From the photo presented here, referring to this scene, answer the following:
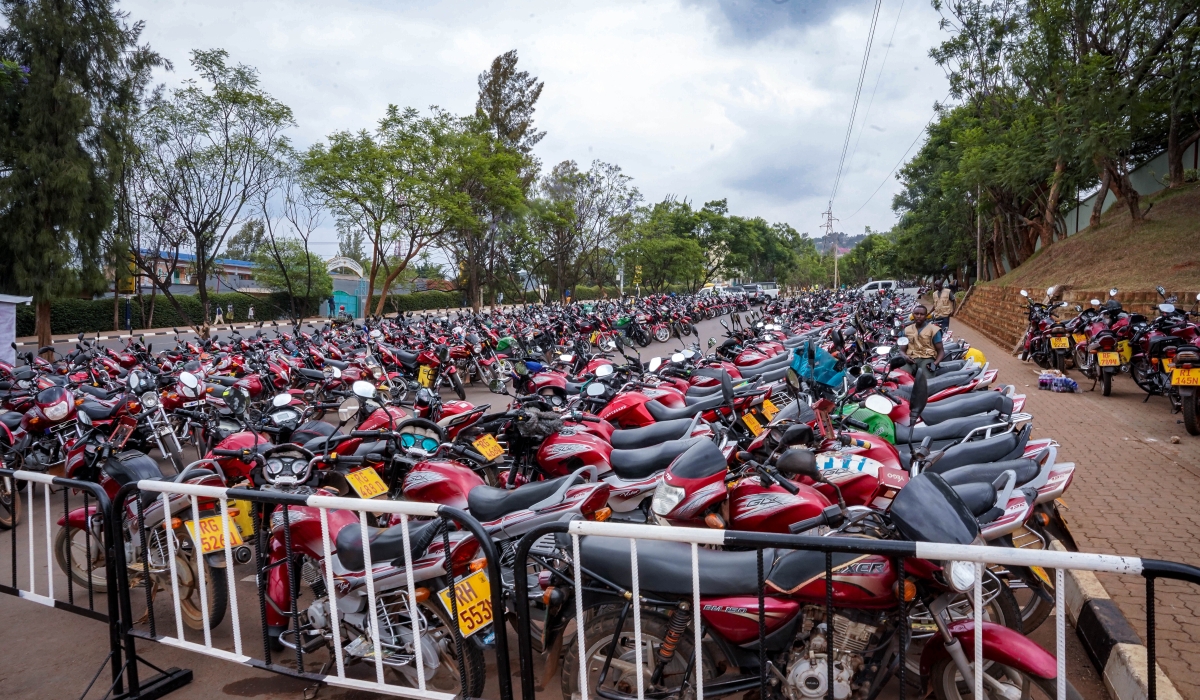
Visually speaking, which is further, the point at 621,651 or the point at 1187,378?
the point at 1187,378

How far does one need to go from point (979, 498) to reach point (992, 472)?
Answer: 0.75 metres

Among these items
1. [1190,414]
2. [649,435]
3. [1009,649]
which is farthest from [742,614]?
[1190,414]

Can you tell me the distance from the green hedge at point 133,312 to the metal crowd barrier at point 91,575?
2235 centimetres

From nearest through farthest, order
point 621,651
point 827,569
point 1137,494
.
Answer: point 827,569 < point 621,651 < point 1137,494

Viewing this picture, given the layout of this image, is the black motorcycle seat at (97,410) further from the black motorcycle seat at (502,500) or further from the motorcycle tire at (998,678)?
the motorcycle tire at (998,678)

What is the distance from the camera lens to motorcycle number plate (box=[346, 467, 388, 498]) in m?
3.49

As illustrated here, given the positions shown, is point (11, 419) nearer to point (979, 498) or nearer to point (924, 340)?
point (979, 498)

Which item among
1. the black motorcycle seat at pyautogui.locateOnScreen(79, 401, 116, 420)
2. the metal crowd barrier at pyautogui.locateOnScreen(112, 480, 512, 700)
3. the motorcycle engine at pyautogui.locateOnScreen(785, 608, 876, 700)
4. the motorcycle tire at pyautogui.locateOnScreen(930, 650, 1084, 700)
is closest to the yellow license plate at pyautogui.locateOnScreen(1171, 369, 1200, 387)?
the motorcycle tire at pyautogui.locateOnScreen(930, 650, 1084, 700)

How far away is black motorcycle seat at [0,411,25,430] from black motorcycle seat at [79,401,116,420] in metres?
0.78

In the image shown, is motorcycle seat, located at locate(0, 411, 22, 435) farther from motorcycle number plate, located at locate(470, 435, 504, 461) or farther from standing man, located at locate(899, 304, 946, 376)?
standing man, located at locate(899, 304, 946, 376)

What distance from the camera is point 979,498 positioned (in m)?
2.53

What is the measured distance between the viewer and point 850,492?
3199mm

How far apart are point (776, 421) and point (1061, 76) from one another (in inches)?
646

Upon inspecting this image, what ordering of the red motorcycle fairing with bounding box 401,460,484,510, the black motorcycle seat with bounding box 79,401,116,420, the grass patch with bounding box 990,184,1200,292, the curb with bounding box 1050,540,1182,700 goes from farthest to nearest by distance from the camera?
the grass patch with bounding box 990,184,1200,292, the black motorcycle seat with bounding box 79,401,116,420, the red motorcycle fairing with bounding box 401,460,484,510, the curb with bounding box 1050,540,1182,700
